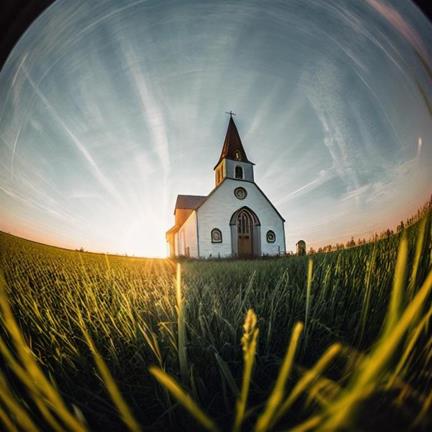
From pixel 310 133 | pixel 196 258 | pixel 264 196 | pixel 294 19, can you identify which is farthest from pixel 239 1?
pixel 196 258

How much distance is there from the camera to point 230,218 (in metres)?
1.16

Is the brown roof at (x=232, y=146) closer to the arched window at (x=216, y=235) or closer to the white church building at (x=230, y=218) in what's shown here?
the white church building at (x=230, y=218)

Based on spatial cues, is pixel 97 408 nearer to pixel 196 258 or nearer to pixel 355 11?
pixel 196 258

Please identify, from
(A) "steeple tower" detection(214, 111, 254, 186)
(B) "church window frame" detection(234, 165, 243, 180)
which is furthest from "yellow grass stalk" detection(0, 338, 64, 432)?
(B) "church window frame" detection(234, 165, 243, 180)

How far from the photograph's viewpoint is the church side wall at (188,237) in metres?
1.06

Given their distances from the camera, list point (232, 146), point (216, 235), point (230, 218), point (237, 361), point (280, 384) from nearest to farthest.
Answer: point (280, 384) → point (237, 361) → point (232, 146) → point (216, 235) → point (230, 218)

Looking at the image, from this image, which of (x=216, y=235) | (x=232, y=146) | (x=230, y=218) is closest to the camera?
(x=232, y=146)

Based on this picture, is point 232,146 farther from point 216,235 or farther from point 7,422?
point 7,422

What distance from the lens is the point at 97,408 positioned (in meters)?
0.37

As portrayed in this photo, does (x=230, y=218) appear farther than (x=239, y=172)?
Yes

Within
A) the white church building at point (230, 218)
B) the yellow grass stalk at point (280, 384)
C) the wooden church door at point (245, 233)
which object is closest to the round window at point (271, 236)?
the white church building at point (230, 218)

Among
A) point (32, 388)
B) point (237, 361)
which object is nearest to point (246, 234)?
point (237, 361)

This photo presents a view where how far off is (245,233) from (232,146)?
412 mm

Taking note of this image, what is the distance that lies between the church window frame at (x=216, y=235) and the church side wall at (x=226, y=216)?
1 centimetres
